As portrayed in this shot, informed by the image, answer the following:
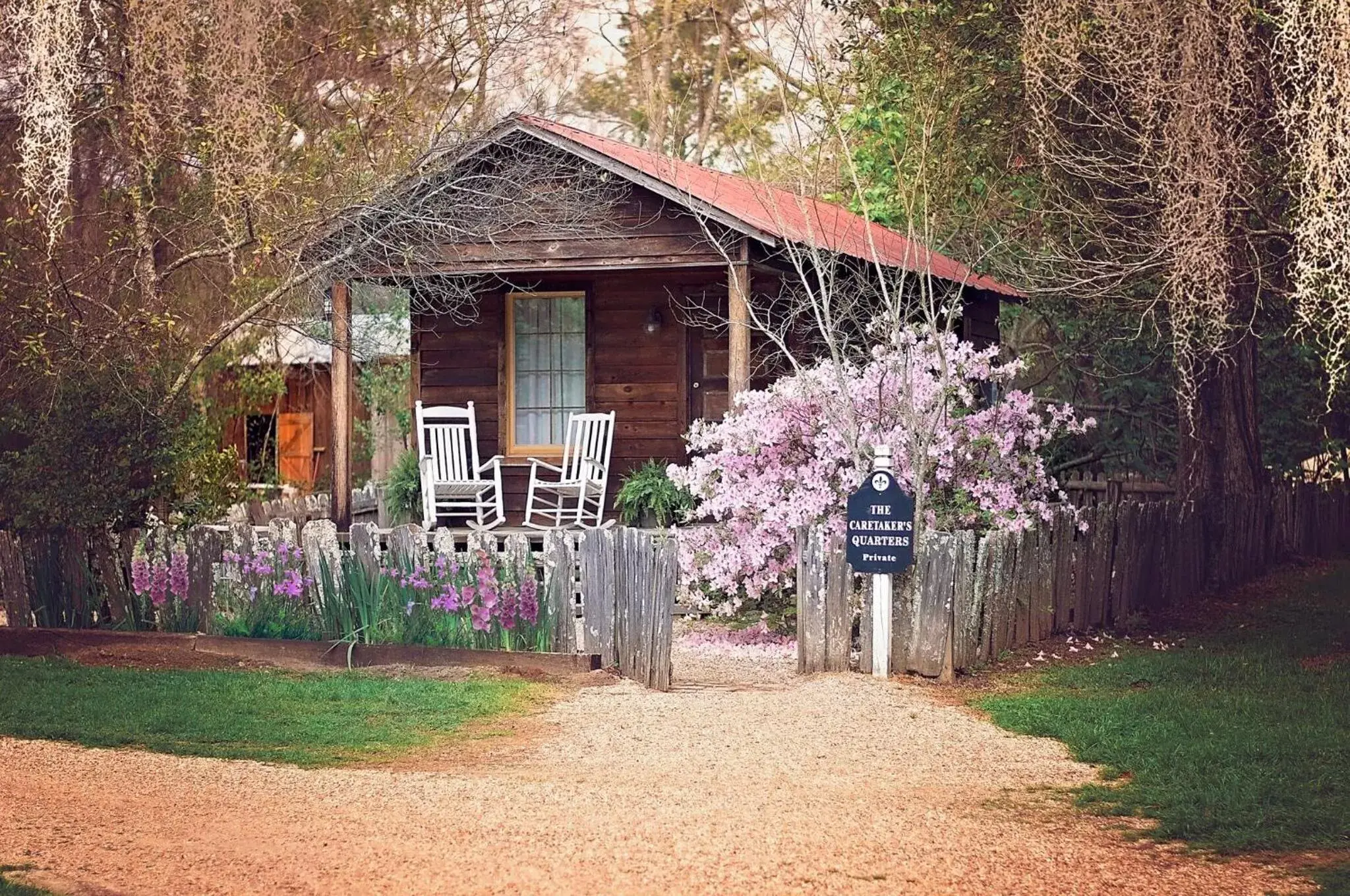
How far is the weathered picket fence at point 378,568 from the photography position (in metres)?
9.82

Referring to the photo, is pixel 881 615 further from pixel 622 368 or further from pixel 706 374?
pixel 622 368

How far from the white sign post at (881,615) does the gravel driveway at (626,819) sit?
101cm

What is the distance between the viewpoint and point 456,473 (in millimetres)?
15906

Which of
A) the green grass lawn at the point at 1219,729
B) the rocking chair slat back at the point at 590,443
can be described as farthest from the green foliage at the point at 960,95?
the green grass lawn at the point at 1219,729

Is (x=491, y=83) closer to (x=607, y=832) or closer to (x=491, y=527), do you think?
(x=491, y=527)

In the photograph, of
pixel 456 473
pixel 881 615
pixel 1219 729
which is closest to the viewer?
pixel 1219 729

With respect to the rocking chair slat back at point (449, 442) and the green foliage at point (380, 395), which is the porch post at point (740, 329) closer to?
the rocking chair slat back at point (449, 442)

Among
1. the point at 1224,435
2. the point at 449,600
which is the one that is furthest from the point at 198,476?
the point at 1224,435

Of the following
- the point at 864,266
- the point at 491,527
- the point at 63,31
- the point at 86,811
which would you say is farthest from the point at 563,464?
the point at 86,811

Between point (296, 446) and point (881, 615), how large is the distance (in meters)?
21.0

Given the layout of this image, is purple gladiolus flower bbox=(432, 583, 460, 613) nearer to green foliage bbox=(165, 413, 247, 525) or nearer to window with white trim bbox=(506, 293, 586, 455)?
green foliage bbox=(165, 413, 247, 525)

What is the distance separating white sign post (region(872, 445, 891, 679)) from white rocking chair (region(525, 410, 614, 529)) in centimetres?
558

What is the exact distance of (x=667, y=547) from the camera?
9.65 m

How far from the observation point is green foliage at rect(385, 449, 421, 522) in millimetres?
16391
